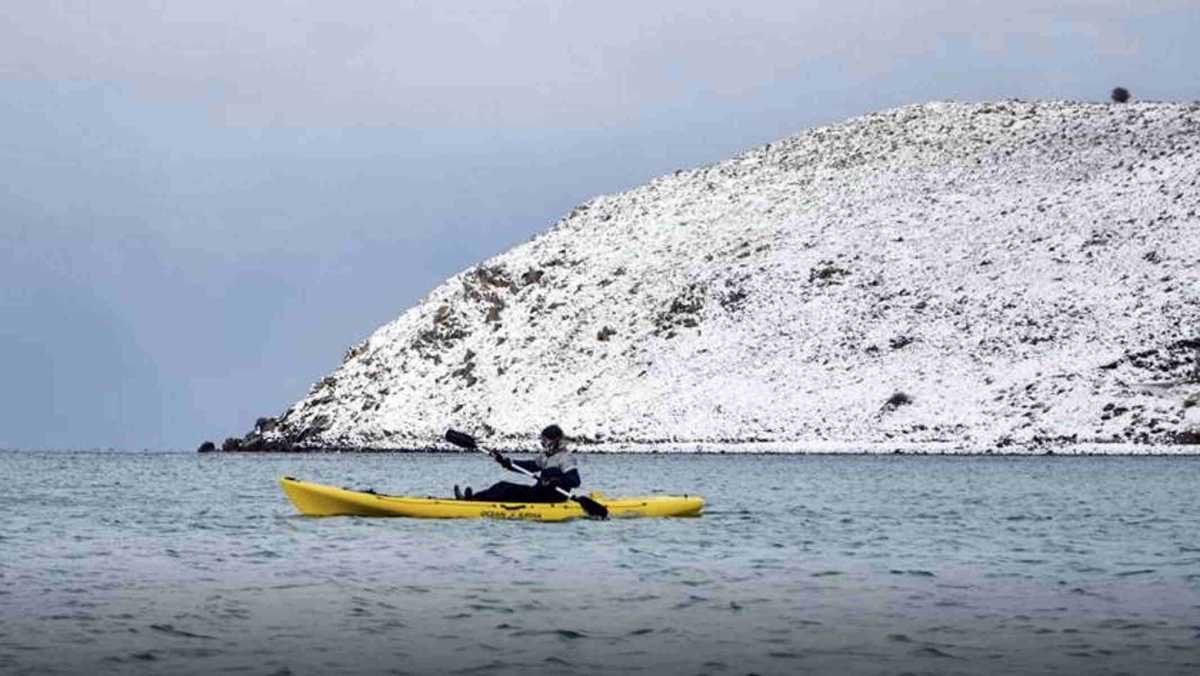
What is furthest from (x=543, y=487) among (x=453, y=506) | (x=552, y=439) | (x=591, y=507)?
(x=453, y=506)

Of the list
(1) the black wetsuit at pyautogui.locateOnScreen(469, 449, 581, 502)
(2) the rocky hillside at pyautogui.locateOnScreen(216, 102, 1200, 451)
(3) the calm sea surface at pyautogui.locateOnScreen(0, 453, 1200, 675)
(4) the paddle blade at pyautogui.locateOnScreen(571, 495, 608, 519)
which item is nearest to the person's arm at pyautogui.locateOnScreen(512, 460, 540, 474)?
(1) the black wetsuit at pyautogui.locateOnScreen(469, 449, 581, 502)

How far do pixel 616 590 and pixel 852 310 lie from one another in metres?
87.3

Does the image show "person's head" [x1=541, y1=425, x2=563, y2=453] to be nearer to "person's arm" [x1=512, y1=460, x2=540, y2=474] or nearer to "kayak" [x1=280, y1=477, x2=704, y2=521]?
"person's arm" [x1=512, y1=460, x2=540, y2=474]

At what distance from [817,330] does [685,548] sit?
78.8 m

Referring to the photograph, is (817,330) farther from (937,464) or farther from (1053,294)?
(937,464)

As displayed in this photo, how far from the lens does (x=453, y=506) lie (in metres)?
35.3

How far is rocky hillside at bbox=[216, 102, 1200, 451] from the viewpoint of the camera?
95.6 meters

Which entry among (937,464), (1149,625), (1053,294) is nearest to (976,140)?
(1053,294)

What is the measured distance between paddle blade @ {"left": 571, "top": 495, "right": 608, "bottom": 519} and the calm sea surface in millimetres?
290

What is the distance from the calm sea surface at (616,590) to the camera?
17.1 metres

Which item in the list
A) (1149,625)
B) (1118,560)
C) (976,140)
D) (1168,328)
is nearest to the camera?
(1149,625)

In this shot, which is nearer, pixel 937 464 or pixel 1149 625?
pixel 1149 625

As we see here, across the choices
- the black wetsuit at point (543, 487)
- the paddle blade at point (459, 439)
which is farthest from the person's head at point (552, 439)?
the paddle blade at point (459, 439)

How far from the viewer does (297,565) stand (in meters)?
26.7
